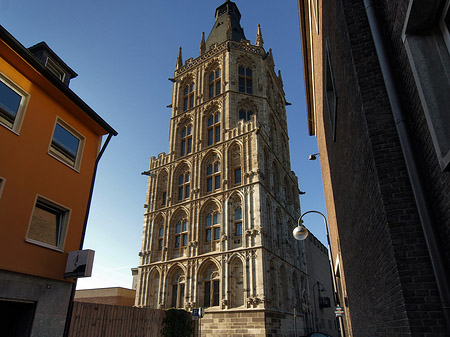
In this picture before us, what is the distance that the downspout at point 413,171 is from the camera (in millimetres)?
2924

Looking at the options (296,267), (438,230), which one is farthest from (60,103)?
(296,267)

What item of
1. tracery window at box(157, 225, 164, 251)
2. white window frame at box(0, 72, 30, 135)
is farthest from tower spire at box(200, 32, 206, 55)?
white window frame at box(0, 72, 30, 135)

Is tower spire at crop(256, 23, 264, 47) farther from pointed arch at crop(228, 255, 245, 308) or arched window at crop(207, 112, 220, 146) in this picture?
pointed arch at crop(228, 255, 245, 308)

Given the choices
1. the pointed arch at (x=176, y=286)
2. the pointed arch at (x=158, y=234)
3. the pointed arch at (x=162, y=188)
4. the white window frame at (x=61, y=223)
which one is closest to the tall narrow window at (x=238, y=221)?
the pointed arch at (x=176, y=286)

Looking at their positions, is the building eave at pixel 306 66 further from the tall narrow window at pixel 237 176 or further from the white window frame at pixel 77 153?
the white window frame at pixel 77 153

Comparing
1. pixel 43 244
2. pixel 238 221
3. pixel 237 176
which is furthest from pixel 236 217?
pixel 43 244

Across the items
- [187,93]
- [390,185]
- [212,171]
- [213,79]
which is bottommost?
[390,185]

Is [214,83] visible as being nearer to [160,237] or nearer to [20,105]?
[160,237]

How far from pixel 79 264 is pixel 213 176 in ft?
63.8

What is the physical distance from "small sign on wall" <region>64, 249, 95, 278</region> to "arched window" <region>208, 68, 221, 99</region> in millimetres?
25734

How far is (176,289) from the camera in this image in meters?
25.0

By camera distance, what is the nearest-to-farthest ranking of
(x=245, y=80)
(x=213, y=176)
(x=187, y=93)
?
(x=213, y=176)
(x=245, y=80)
(x=187, y=93)

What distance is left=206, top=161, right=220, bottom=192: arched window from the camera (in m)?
27.2

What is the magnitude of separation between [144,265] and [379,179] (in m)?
26.4
